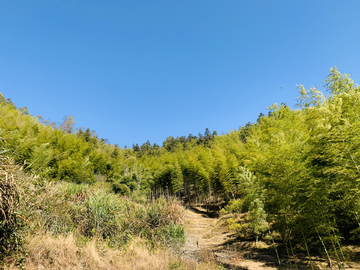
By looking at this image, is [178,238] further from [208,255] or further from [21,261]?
[21,261]

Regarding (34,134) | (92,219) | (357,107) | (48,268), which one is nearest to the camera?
(48,268)

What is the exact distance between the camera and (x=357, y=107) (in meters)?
4.43

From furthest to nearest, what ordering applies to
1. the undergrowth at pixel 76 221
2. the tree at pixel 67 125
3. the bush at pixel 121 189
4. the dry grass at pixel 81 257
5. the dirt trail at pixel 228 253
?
the tree at pixel 67 125 → the bush at pixel 121 189 → the dirt trail at pixel 228 253 → the dry grass at pixel 81 257 → the undergrowth at pixel 76 221

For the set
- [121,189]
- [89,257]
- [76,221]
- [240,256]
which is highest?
[121,189]

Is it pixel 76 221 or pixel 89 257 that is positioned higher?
pixel 76 221

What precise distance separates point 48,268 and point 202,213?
2056 centimetres

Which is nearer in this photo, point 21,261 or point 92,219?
point 21,261

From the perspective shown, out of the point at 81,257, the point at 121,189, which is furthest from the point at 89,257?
the point at 121,189

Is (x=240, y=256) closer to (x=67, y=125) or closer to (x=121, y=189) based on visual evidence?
(x=121, y=189)

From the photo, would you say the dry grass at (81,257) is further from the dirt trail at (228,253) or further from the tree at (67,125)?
the tree at (67,125)

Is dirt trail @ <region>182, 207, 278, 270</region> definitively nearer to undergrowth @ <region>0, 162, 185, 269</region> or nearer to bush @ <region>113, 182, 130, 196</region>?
undergrowth @ <region>0, 162, 185, 269</region>

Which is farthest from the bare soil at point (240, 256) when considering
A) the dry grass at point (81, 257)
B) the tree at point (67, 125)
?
the tree at point (67, 125)

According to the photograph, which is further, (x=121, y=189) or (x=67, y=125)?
(x=67, y=125)

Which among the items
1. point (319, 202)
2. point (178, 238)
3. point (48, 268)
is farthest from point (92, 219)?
point (319, 202)
